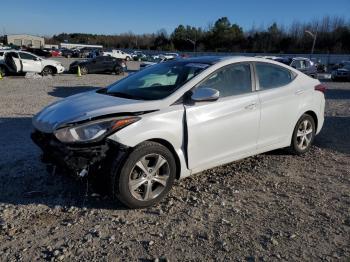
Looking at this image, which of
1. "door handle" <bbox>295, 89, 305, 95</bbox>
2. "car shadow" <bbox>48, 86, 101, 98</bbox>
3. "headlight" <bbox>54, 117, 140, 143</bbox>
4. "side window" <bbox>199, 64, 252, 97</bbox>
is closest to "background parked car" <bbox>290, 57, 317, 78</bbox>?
"car shadow" <bbox>48, 86, 101, 98</bbox>

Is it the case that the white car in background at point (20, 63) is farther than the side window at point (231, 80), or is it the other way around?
the white car in background at point (20, 63)

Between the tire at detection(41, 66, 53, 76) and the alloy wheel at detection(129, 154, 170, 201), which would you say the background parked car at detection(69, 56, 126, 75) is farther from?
the alloy wheel at detection(129, 154, 170, 201)

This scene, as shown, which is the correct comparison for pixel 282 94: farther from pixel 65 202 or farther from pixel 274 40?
pixel 274 40

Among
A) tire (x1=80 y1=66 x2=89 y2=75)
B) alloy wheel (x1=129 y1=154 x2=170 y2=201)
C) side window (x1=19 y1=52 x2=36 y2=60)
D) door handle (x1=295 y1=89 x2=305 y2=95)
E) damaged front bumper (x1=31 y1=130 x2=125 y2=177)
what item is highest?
door handle (x1=295 y1=89 x2=305 y2=95)

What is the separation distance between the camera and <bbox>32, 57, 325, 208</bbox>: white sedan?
4.13 meters

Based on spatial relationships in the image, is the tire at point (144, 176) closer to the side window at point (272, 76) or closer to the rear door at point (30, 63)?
the side window at point (272, 76)

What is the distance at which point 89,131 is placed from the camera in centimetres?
412

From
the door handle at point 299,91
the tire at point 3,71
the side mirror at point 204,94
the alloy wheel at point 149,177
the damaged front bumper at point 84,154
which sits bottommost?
the tire at point 3,71

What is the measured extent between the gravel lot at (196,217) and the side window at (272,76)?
1184 mm

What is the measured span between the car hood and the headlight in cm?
9

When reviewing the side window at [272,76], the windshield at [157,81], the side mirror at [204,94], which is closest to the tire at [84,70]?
the windshield at [157,81]

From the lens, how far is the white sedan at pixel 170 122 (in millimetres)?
4129

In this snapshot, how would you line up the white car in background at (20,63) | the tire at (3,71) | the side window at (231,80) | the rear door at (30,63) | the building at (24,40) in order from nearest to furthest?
the side window at (231,80) → the white car in background at (20,63) → the tire at (3,71) → the rear door at (30,63) → the building at (24,40)

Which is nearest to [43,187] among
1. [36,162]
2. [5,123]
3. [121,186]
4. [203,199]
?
[36,162]
